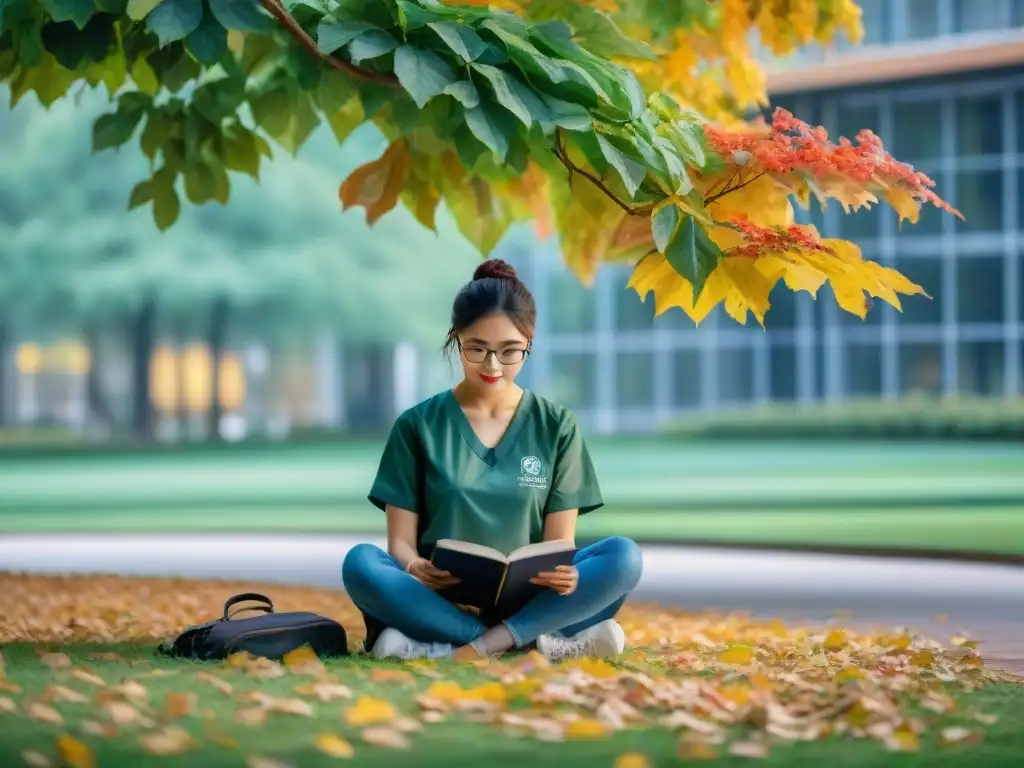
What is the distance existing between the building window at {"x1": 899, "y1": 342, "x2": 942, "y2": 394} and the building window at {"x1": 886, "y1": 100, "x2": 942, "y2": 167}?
12.3 ft

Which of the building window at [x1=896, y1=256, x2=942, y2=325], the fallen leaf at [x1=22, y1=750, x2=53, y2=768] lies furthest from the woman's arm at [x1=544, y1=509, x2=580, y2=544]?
the building window at [x1=896, y1=256, x2=942, y2=325]

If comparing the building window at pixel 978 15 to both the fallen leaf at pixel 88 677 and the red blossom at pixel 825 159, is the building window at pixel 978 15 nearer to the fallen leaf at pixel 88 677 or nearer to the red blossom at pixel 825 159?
the red blossom at pixel 825 159

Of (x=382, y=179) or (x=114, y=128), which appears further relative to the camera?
(x=114, y=128)

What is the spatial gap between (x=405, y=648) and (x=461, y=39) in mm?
2245

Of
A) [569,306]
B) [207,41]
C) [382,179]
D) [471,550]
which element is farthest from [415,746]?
[569,306]

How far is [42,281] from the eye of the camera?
3275cm

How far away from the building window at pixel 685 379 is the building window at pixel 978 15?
879 cm

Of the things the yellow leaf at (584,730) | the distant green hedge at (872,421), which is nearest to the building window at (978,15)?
the distant green hedge at (872,421)

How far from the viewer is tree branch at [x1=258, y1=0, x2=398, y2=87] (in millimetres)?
6242

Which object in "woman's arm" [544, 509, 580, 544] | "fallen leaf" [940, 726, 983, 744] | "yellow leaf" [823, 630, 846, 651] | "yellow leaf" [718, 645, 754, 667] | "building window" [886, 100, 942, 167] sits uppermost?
"building window" [886, 100, 942, 167]

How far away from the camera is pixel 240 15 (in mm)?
6066

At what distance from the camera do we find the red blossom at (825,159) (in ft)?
20.5

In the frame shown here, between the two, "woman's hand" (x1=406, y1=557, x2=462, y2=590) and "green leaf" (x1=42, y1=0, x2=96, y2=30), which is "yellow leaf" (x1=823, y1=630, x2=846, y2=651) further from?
"green leaf" (x1=42, y1=0, x2=96, y2=30)

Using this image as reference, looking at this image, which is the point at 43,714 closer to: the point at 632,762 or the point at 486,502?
the point at 632,762
